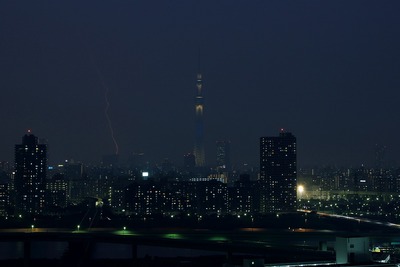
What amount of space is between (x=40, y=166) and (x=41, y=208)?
4137mm

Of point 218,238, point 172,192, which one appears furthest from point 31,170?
point 218,238

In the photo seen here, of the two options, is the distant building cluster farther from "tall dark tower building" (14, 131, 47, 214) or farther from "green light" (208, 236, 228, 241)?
"green light" (208, 236, 228, 241)

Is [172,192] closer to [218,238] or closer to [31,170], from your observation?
[31,170]

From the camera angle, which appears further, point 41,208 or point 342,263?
point 41,208

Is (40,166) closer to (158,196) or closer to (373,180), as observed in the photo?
(158,196)

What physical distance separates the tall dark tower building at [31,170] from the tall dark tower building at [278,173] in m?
15.6

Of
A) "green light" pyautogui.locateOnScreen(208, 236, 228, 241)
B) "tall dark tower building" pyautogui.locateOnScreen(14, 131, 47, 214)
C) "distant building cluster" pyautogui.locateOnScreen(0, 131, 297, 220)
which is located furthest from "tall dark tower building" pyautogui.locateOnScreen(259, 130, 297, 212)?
"green light" pyautogui.locateOnScreen(208, 236, 228, 241)

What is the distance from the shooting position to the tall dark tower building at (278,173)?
68375 millimetres

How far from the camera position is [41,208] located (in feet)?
212

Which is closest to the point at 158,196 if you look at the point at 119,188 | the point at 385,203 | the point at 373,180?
the point at 119,188

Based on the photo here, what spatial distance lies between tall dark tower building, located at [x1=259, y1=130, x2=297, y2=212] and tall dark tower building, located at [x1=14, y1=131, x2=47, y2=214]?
15.6 metres

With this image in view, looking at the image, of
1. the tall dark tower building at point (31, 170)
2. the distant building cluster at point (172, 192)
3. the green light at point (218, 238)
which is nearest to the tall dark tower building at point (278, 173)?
the distant building cluster at point (172, 192)

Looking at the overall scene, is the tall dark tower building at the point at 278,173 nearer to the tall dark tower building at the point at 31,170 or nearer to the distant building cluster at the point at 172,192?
the distant building cluster at the point at 172,192

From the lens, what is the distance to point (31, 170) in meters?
67.4
